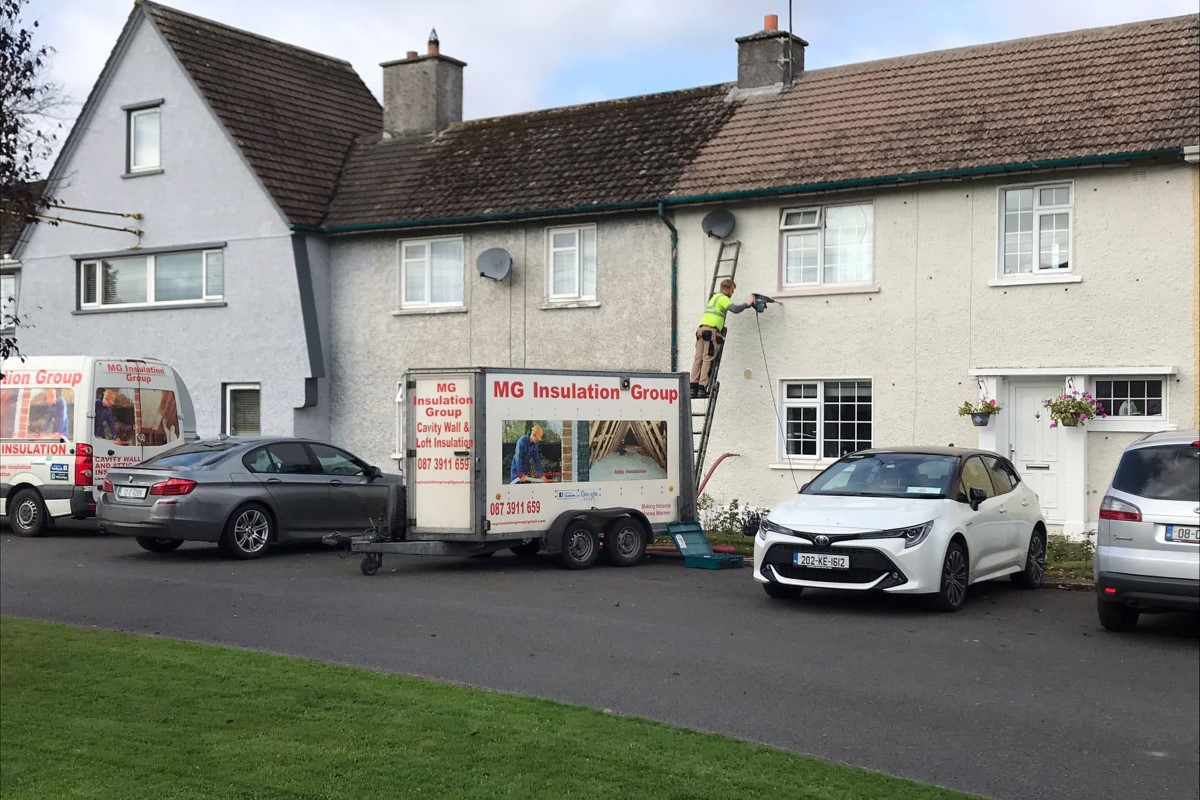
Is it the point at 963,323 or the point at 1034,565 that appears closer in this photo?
the point at 1034,565

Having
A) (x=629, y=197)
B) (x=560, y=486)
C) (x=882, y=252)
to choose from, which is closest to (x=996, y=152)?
(x=882, y=252)

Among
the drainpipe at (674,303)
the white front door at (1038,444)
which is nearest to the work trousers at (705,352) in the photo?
the drainpipe at (674,303)

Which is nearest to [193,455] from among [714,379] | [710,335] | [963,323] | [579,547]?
[579,547]

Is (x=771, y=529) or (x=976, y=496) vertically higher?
(x=976, y=496)

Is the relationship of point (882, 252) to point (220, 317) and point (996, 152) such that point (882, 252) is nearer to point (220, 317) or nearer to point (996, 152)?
point (996, 152)

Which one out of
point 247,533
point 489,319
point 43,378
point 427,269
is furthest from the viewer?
point 427,269

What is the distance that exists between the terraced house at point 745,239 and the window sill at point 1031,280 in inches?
2.2

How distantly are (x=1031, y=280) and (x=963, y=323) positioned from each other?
3.56ft

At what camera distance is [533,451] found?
53.1 ft

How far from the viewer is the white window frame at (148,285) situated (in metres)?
26.7

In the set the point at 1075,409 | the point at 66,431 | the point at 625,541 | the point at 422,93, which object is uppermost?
the point at 422,93

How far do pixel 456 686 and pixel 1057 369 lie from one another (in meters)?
11.8

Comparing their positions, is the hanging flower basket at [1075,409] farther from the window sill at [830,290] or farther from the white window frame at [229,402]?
the white window frame at [229,402]

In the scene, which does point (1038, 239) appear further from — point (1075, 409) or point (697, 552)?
point (697, 552)
